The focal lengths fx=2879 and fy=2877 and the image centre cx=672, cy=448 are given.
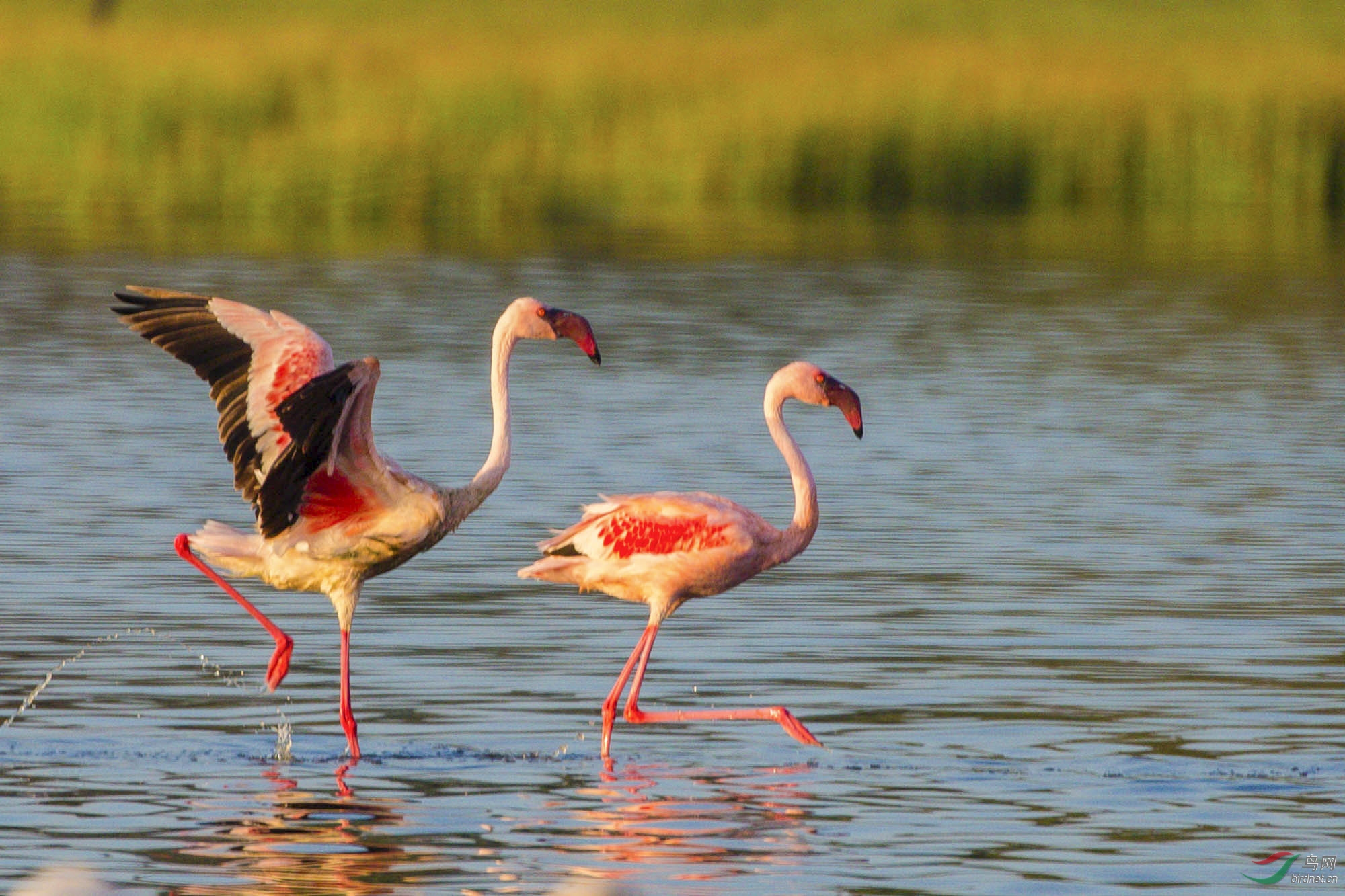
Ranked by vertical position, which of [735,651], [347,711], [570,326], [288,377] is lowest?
[735,651]

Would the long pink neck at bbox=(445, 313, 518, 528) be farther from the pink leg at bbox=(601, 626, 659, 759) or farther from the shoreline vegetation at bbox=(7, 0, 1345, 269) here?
the shoreline vegetation at bbox=(7, 0, 1345, 269)

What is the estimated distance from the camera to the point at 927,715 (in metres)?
9.60

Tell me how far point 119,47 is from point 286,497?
87.5 ft

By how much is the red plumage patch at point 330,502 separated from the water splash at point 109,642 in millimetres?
696

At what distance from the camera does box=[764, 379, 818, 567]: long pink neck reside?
394 inches

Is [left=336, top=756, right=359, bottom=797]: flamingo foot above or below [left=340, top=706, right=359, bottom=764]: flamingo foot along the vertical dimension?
below

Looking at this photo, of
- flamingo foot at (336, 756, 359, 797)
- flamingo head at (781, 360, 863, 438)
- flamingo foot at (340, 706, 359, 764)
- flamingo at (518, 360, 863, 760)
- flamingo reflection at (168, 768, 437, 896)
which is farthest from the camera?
flamingo head at (781, 360, 863, 438)

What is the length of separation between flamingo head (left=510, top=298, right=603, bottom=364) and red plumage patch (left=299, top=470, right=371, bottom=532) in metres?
0.79

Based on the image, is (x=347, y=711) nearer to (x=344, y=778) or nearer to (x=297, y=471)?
(x=344, y=778)

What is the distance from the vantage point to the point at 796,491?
1013 cm

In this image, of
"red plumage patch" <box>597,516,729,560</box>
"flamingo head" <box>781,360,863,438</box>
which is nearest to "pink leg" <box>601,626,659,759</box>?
"red plumage patch" <box>597,516,729,560</box>

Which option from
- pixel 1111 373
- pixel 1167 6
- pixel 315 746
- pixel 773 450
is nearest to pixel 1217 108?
pixel 1111 373

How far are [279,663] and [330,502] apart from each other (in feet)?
1.92

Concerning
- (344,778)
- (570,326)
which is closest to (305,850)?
(344,778)
